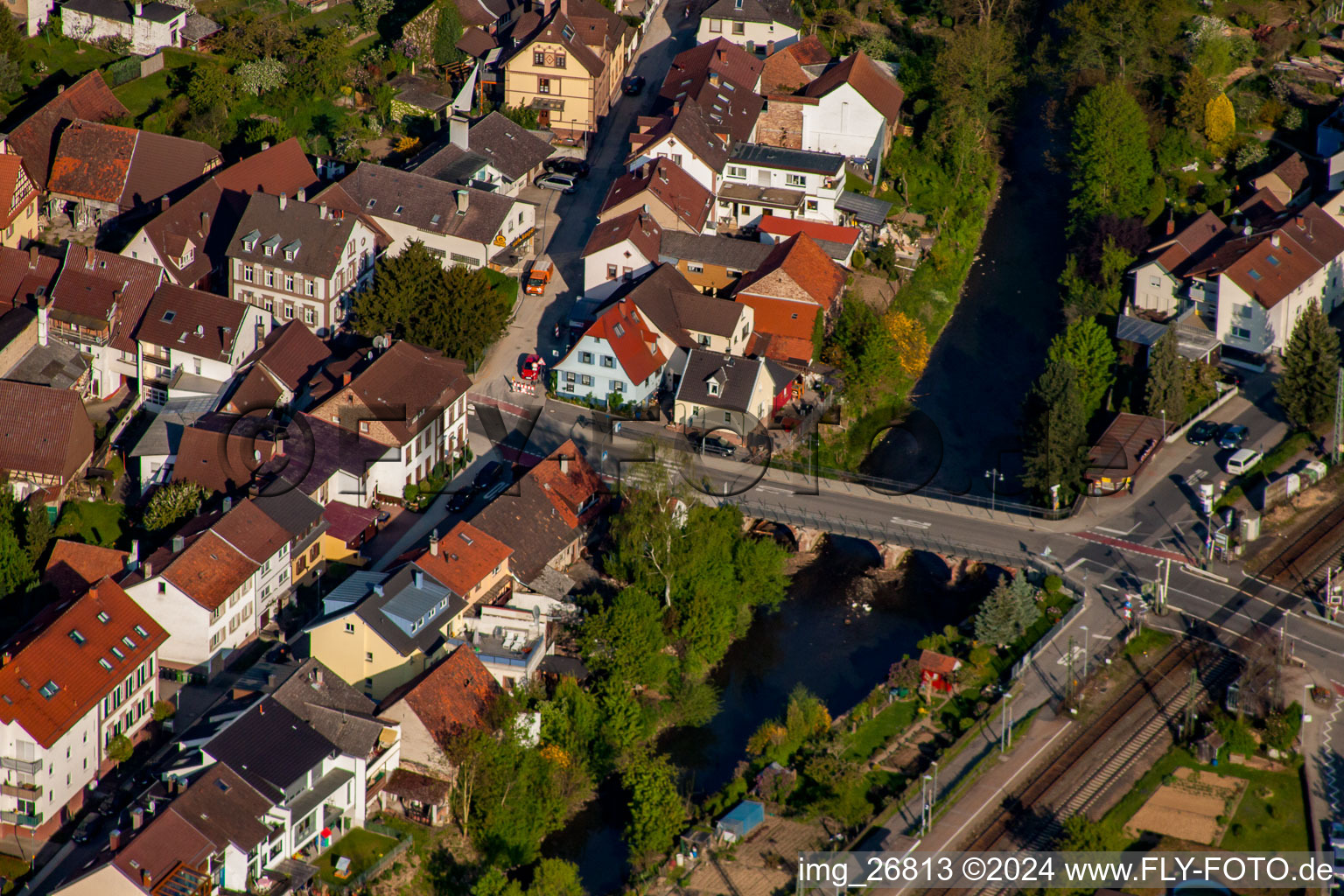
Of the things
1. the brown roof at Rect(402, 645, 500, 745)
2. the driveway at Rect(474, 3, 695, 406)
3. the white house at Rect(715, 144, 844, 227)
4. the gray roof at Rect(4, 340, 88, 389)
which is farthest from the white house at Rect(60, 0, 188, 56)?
the brown roof at Rect(402, 645, 500, 745)

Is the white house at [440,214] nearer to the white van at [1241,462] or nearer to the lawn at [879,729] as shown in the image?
the lawn at [879,729]

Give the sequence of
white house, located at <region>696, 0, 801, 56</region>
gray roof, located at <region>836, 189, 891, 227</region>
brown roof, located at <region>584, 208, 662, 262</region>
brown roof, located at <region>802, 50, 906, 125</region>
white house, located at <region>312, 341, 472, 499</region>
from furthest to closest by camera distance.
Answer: white house, located at <region>696, 0, 801, 56</region> < brown roof, located at <region>802, 50, 906, 125</region> < gray roof, located at <region>836, 189, 891, 227</region> < brown roof, located at <region>584, 208, 662, 262</region> < white house, located at <region>312, 341, 472, 499</region>

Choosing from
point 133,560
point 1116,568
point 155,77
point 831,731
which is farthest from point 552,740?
point 155,77

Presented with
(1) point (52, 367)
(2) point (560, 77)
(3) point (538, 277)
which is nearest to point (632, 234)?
(3) point (538, 277)

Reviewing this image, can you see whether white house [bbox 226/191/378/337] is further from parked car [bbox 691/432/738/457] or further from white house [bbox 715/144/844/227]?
white house [bbox 715/144/844/227]

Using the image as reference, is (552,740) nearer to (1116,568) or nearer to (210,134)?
(1116,568)
